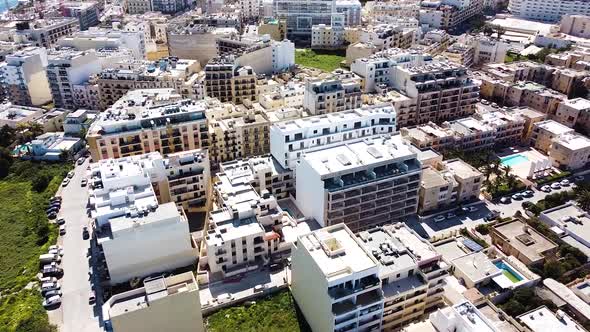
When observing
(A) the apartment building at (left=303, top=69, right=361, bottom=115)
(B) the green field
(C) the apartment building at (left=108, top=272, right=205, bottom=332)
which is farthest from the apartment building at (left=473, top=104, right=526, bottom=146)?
(B) the green field

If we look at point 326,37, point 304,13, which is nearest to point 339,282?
point 326,37

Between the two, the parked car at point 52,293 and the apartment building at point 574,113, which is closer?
the parked car at point 52,293

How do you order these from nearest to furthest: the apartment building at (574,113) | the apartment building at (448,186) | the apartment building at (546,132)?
the apartment building at (448,186), the apartment building at (546,132), the apartment building at (574,113)

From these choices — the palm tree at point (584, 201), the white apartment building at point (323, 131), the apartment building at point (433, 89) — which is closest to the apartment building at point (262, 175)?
the white apartment building at point (323, 131)

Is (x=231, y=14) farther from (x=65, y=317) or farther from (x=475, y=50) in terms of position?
(x=65, y=317)

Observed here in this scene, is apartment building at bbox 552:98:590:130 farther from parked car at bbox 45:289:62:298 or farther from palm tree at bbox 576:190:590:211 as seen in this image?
parked car at bbox 45:289:62:298

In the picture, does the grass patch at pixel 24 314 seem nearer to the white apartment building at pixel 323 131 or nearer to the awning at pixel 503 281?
the white apartment building at pixel 323 131

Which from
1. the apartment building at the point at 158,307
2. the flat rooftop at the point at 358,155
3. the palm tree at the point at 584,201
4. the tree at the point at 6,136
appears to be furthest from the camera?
the tree at the point at 6,136
